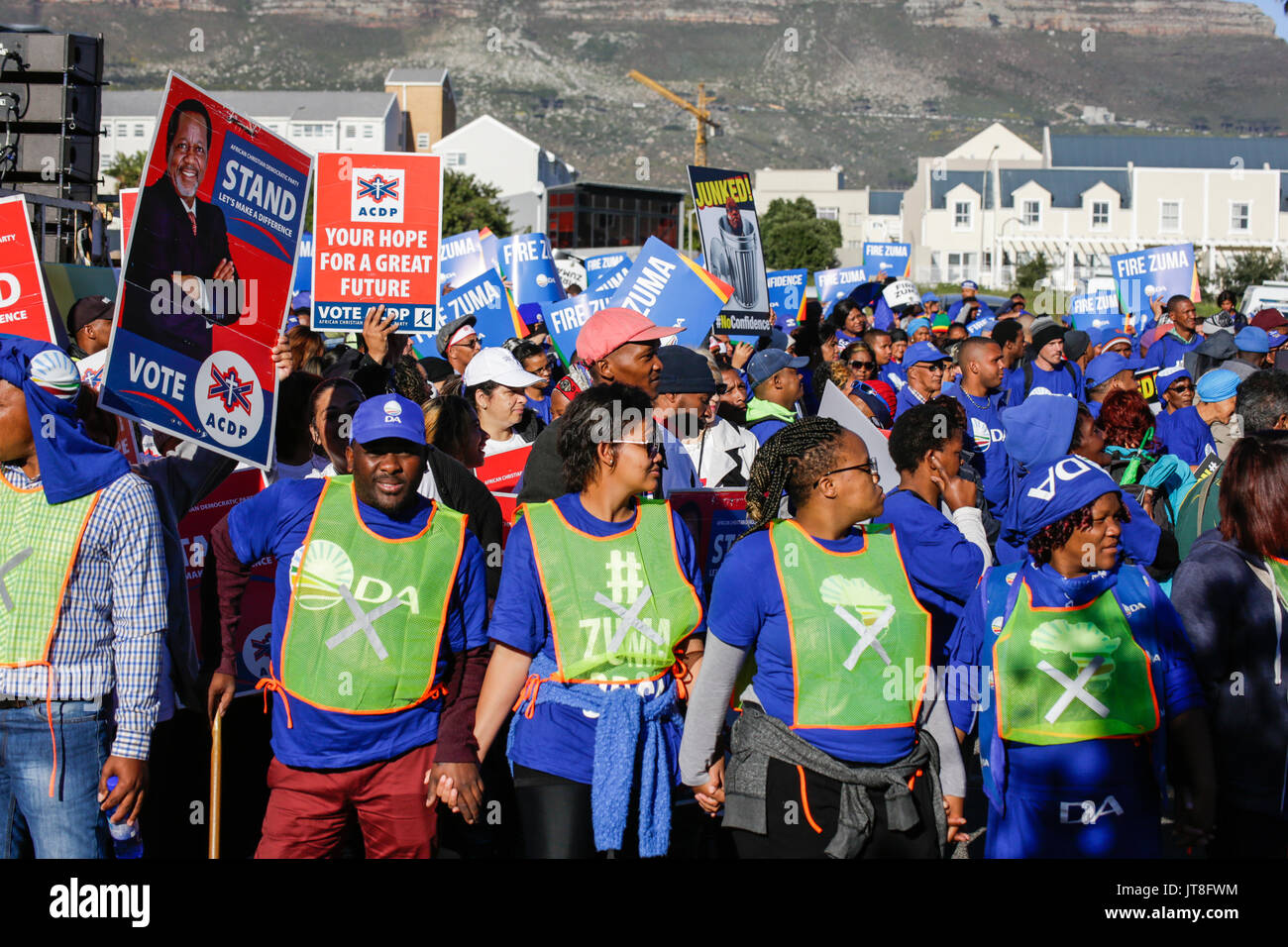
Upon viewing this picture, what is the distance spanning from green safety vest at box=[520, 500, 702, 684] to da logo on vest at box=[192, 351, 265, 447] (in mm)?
1376

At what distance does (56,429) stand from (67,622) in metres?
0.54

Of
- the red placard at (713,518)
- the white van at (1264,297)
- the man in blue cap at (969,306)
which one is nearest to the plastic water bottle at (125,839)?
the red placard at (713,518)

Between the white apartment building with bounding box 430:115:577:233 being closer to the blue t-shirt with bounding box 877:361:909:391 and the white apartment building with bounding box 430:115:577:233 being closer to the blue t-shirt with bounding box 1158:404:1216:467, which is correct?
the blue t-shirt with bounding box 877:361:909:391

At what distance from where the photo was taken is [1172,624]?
3.74 meters

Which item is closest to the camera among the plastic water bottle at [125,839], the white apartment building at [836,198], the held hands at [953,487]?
the plastic water bottle at [125,839]

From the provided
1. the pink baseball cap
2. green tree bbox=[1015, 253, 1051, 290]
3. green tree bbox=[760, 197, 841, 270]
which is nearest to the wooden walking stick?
the pink baseball cap

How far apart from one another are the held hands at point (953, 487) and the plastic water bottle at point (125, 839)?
2.89 meters

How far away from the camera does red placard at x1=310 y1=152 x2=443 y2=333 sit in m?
7.84

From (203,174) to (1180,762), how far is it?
378 centimetres

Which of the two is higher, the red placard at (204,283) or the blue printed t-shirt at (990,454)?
the red placard at (204,283)

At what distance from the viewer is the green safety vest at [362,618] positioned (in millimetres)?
3850

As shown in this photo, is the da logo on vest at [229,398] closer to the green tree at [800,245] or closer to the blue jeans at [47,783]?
the blue jeans at [47,783]
